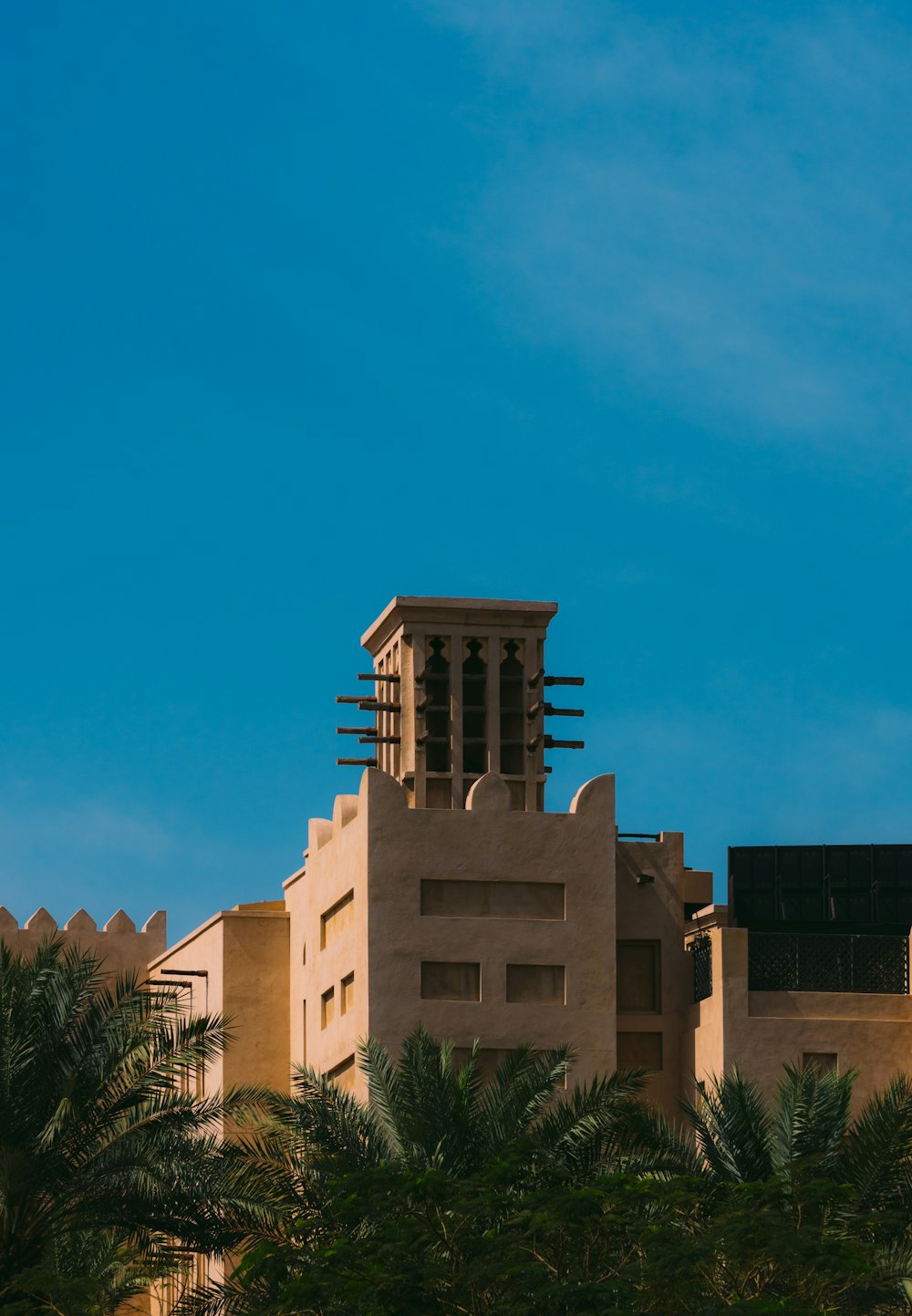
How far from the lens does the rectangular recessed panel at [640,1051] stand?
41.2 metres

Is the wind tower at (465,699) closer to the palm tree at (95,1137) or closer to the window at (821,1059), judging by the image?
the window at (821,1059)

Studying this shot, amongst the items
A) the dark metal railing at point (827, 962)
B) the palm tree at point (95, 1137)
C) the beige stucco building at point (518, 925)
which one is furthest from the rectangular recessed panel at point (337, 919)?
the palm tree at point (95, 1137)

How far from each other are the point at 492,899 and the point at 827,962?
5.26m

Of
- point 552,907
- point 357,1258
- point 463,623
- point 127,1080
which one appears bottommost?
point 357,1258

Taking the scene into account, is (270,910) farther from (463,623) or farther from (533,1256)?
(533,1256)

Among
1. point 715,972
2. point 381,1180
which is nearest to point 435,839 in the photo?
point 715,972

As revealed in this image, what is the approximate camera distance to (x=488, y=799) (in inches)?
1615

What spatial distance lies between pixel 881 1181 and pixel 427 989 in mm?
10017

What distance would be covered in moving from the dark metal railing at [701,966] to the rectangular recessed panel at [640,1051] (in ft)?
3.21

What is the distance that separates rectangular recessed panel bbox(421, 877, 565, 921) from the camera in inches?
1596

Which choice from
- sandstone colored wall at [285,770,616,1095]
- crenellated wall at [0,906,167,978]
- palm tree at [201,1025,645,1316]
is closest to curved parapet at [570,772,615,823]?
sandstone colored wall at [285,770,616,1095]

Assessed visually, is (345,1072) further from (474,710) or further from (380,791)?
(474,710)

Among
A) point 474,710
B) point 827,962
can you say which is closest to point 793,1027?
point 827,962

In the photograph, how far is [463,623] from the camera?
42.9 meters
